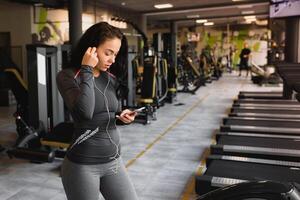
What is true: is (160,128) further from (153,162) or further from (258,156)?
(258,156)

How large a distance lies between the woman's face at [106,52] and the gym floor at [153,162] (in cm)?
210

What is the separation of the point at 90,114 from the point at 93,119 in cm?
9

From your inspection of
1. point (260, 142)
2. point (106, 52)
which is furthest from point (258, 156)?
point (106, 52)

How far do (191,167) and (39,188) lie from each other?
186 centimetres

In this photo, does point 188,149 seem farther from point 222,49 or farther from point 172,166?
point 222,49

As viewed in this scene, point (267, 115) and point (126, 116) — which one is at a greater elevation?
point (126, 116)

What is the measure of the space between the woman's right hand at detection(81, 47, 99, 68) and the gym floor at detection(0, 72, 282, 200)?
2183 millimetres

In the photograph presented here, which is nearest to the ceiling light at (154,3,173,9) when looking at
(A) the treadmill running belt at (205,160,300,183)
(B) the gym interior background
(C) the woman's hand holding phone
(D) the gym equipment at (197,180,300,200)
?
(B) the gym interior background

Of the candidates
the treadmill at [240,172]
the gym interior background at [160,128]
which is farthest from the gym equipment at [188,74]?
the treadmill at [240,172]

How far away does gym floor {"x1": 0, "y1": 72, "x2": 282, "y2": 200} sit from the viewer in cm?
362

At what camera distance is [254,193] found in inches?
50.7

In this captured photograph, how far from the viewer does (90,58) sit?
156cm

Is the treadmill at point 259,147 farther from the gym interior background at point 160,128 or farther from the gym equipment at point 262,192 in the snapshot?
the gym equipment at point 262,192

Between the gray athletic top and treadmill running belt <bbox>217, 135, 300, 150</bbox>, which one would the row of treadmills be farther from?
the gray athletic top
